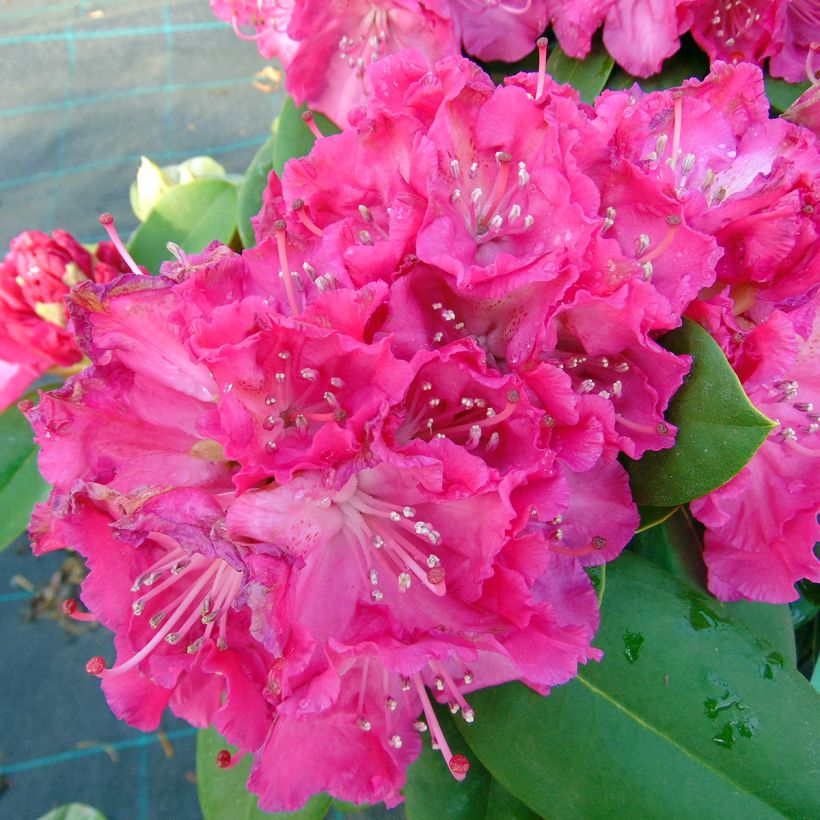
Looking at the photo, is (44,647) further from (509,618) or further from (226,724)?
(509,618)

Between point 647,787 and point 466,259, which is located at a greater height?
point 466,259

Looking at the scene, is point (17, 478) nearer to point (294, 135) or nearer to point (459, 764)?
point (294, 135)

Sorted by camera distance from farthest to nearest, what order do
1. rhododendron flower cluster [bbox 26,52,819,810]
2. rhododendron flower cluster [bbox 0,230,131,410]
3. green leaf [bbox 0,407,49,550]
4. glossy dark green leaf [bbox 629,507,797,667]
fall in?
1. rhododendron flower cluster [bbox 0,230,131,410]
2. green leaf [bbox 0,407,49,550]
3. glossy dark green leaf [bbox 629,507,797,667]
4. rhododendron flower cluster [bbox 26,52,819,810]

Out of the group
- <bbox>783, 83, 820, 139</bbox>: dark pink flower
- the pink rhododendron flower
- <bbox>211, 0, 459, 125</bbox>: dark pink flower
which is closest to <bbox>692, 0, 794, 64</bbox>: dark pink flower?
the pink rhododendron flower

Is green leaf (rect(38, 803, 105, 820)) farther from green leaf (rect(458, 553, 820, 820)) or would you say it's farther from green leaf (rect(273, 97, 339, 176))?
green leaf (rect(273, 97, 339, 176))

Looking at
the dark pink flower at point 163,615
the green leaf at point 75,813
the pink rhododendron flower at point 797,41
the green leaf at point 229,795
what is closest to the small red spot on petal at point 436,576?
the dark pink flower at point 163,615

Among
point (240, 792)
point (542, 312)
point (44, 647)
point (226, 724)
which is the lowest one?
point (44, 647)

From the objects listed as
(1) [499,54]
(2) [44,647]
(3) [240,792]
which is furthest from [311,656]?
(2) [44,647]
